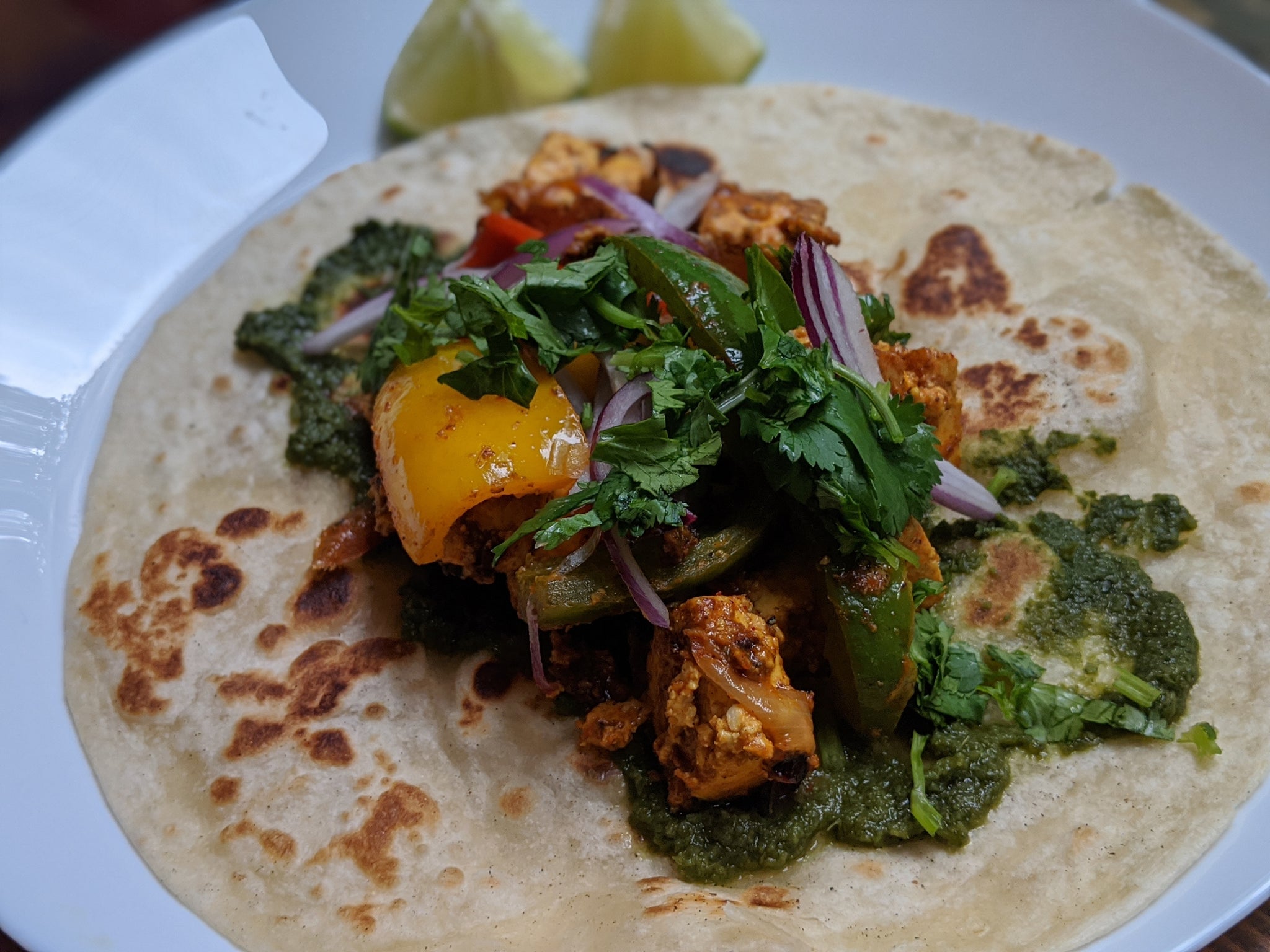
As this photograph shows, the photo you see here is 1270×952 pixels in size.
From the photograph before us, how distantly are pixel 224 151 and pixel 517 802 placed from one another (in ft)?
9.30

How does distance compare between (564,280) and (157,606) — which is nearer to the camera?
(564,280)

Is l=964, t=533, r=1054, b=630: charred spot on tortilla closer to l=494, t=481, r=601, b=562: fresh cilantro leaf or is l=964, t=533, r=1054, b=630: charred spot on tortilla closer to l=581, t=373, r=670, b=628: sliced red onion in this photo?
l=581, t=373, r=670, b=628: sliced red onion

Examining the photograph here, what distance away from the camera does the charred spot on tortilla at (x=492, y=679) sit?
276 cm

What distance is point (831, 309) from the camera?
264cm

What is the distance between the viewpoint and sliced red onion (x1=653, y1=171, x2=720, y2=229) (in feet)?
11.5

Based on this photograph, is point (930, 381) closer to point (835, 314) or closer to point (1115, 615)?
point (835, 314)

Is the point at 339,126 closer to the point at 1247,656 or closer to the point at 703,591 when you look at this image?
→ the point at 703,591

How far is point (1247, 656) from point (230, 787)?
2.50 metres

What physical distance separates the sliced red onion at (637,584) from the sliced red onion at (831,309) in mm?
712

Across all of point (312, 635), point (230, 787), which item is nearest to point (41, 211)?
point (312, 635)

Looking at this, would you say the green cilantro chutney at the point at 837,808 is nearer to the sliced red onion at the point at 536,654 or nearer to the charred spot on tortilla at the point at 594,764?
the charred spot on tortilla at the point at 594,764

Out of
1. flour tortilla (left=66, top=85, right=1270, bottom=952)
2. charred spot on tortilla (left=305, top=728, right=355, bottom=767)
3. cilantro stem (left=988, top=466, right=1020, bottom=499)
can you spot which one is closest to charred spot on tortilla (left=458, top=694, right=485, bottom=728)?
flour tortilla (left=66, top=85, right=1270, bottom=952)

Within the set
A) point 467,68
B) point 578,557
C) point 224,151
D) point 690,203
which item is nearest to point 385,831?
point 578,557

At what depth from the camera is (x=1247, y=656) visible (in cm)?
252
